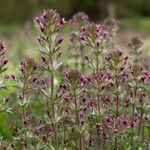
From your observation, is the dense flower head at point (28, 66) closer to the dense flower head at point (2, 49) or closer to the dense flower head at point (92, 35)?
the dense flower head at point (2, 49)

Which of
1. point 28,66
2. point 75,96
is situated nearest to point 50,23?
point 28,66

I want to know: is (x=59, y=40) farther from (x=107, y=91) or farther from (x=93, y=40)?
(x=107, y=91)

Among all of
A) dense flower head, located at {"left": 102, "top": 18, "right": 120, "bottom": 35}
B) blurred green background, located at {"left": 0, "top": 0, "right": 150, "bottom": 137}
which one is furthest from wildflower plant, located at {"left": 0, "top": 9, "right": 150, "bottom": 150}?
blurred green background, located at {"left": 0, "top": 0, "right": 150, "bottom": 137}

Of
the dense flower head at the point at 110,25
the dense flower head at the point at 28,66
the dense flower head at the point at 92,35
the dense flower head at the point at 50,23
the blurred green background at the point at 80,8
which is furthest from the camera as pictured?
the blurred green background at the point at 80,8

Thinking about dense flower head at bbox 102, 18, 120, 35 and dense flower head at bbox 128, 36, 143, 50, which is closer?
dense flower head at bbox 128, 36, 143, 50

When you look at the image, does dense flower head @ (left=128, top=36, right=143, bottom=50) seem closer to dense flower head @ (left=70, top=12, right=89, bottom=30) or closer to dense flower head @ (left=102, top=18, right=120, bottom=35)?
dense flower head @ (left=70, top=12, right=89, bottom=30)

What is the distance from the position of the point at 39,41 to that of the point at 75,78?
52cm

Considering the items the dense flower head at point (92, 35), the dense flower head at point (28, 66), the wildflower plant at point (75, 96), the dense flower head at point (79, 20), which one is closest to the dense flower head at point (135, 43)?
the dense flower head at point (79, 20)

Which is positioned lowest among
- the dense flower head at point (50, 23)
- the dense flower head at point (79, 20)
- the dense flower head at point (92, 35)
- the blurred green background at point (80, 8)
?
the dense flower head at point (92, 35)

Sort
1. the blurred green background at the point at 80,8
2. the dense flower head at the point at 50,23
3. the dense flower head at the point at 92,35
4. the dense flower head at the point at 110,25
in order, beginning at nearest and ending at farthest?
the dense flower head at the point at 50,23, the dense flower head at the point at 92,35, the dense flower head at the point at 110,25, the blurred green background at the point at 80,8

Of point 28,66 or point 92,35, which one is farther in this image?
point 92,35

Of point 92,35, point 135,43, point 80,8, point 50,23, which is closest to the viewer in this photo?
point 50,23

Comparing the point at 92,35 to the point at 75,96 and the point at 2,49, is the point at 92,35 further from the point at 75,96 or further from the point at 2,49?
the point at 2,49

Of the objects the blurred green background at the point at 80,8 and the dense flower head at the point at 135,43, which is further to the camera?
the blurred green background at the point at 80,8
